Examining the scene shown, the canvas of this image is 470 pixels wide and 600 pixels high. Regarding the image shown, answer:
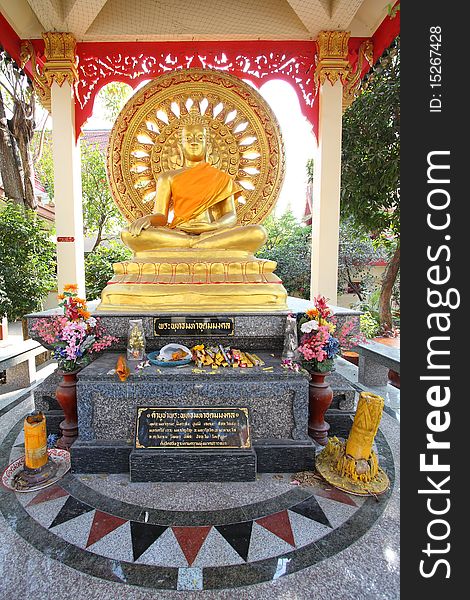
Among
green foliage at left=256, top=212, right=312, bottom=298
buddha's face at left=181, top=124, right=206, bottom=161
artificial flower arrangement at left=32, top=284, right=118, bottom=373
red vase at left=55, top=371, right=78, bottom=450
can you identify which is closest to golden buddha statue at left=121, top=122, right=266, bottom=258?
buddha's face at left=181, top=124, right=206, bottom=161

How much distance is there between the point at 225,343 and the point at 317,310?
3.01 feet

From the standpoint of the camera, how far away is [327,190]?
18.0 ft

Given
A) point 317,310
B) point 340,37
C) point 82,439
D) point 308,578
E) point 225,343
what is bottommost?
point 308,578

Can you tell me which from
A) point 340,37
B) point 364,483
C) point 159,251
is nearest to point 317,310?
point 364,483

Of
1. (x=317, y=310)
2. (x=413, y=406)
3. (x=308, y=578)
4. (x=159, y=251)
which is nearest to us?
(x=413, y=406)

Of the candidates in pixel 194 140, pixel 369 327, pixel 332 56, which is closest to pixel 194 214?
pixel 194 140

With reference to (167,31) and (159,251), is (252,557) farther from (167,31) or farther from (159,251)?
(167,31)

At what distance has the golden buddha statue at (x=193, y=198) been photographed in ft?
11.4

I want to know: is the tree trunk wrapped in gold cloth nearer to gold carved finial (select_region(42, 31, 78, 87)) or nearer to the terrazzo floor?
the terrazzo floor

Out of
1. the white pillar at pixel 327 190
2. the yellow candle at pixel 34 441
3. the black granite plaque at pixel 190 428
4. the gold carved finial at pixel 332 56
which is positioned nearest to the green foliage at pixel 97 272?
the white pillar at pixel 327 190

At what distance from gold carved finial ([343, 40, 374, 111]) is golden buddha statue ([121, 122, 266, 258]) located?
2.64 metres

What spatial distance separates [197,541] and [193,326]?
1.70 m

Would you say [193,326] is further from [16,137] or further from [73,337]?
[16,137]

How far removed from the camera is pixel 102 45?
18.2 ft
